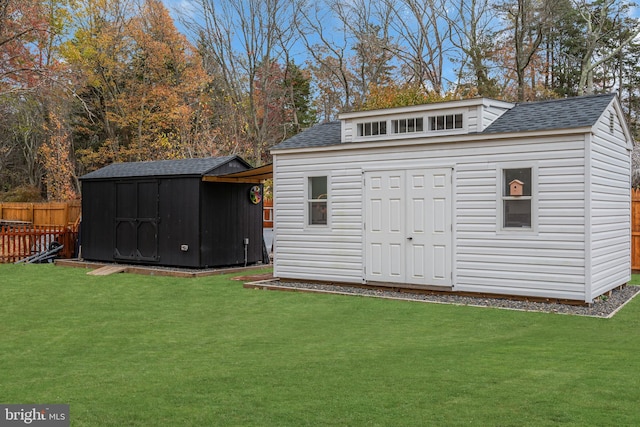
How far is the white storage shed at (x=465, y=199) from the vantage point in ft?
33.3

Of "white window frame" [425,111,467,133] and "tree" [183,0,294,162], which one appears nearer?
"white window frame" [425,111,467,133]

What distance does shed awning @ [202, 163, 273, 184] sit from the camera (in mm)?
14969

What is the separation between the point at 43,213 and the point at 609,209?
71.4 ft

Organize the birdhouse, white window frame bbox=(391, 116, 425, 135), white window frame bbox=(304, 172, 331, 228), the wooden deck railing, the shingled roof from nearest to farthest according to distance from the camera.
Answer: the shingled roof < the birdhouse < white window frame bbox=(391, 116, 425, 135) < white window frame bbox=(304, 172, 331, 228) < the wooden deck railing

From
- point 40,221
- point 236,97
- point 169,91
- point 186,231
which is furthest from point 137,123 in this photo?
point 186,231

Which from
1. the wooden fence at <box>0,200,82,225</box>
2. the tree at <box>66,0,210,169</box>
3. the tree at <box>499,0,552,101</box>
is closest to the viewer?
the wooden fence at <box>0,200,82,225</box>

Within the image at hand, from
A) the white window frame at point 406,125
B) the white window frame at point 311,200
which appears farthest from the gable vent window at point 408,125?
the white window frame at point 311,200

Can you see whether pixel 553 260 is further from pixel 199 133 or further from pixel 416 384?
pixel 199 133

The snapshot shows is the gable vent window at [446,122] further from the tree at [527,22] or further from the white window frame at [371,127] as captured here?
the tree at [527,22]

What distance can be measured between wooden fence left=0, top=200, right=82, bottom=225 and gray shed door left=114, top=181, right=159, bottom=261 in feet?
26.2

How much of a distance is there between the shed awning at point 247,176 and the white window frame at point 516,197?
5710 mm

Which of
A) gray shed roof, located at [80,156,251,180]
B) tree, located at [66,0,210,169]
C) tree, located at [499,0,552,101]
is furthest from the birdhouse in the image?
tree, located at [66,0,210,169]

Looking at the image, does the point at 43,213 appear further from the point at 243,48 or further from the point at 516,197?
the point at 516,197

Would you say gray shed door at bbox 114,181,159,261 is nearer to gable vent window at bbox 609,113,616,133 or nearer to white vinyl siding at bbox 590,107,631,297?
white vinyl siding at bbox 590,107,631,297
